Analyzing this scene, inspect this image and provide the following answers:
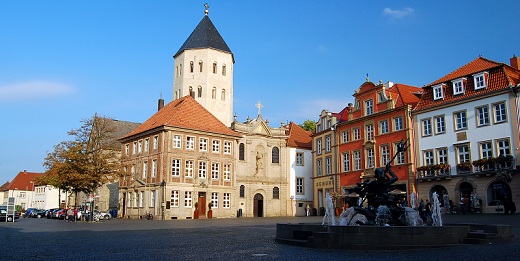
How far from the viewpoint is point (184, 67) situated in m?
66.2

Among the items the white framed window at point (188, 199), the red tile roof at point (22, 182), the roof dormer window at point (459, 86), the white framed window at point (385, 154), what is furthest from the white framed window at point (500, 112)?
the red tile roof at point (22, 182)

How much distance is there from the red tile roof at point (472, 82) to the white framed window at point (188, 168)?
23.2 metres

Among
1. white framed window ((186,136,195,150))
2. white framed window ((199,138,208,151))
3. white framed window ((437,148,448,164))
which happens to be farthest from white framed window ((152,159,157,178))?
→ white framed window ((437,148,448,164))

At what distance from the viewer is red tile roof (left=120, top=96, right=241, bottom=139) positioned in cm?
4884

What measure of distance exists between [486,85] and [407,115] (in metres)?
7.53

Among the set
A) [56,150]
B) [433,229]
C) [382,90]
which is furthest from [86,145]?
[433,229]

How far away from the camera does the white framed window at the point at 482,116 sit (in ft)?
119

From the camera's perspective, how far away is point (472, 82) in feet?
127

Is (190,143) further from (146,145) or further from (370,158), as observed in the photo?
(370,158)

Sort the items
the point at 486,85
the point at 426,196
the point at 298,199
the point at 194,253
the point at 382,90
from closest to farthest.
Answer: the point at 194,253 < the point at 486,85 < the point at 426,196 < the point at 382,90 < the point at 298,199

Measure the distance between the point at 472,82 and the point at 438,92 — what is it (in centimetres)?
325

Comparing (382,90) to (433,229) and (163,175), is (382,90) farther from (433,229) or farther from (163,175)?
(433,229)

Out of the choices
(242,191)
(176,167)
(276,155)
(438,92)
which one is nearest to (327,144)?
(276,155)

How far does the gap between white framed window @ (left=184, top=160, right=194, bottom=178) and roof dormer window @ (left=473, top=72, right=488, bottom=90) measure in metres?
28.1
